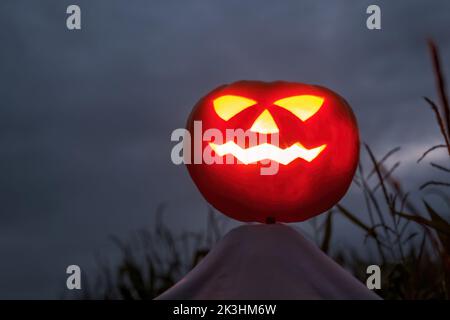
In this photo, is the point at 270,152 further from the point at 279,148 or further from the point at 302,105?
the point at 302,105

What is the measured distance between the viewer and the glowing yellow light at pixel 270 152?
290 cm

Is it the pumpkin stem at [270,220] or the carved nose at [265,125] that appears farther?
the pumpkin stem at [270,220]

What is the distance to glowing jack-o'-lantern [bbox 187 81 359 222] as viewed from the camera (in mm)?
2916

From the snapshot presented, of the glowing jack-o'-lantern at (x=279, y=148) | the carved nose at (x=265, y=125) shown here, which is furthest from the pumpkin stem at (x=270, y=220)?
the carved nose at (x=265, y=125)

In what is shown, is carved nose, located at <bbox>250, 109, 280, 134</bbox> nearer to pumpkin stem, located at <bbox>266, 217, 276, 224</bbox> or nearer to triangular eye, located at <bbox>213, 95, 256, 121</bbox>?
triangular eye, located at <bbox>213, 95, 256, 121</bbox>

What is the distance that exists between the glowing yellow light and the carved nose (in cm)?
7

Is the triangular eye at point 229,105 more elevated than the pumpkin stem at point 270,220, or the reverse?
the triangular eye at point 229,105

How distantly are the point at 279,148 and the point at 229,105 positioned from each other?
33 cm

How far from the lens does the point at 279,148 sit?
290 centimetres

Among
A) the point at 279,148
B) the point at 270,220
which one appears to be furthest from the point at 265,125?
the point at 270,220

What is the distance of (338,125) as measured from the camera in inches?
118

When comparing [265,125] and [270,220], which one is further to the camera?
[270,220]

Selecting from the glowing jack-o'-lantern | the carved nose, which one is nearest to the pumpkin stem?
the glowing jack-o'-lantern

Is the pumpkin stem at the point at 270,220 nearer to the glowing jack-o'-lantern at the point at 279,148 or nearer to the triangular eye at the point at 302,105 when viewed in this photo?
the glowing jack-o'-lantern at the point at 279,148
